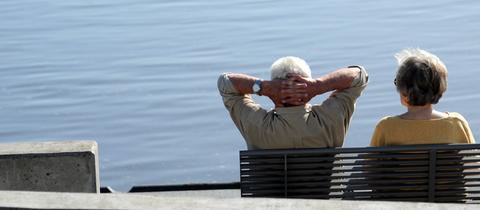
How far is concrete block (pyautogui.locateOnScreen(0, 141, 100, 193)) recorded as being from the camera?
6.02 metres

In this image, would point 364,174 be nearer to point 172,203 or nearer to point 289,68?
point 289,68

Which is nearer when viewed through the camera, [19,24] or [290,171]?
[290,171]

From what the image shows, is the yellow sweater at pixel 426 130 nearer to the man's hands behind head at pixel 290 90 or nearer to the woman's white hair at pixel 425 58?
the woman's white hair at pixel 425 58

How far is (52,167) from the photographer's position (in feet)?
19.9

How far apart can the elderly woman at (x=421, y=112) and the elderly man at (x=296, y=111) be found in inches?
8.0

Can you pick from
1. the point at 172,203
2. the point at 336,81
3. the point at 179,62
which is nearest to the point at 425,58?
the point at 336,81

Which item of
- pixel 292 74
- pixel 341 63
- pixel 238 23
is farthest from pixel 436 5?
pixel 292 74

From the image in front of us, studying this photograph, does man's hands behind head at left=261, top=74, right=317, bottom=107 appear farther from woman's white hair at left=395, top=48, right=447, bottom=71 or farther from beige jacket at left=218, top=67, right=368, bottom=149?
woman's white hair at left=395, top=48, right=447, bottom=71

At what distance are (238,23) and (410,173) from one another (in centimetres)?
1245

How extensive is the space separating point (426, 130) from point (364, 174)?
0.35 meters

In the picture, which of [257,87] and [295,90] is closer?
[295,90]

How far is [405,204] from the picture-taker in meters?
4.39

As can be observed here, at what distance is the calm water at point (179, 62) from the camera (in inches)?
434

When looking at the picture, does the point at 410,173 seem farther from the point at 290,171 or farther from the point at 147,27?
the point at 147,27
